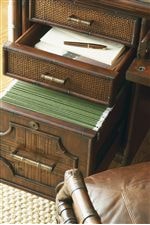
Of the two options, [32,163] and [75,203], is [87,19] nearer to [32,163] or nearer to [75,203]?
[32,163]

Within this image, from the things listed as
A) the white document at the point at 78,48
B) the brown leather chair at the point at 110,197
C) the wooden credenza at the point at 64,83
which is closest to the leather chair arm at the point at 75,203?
the brown leather chair at the point at 110,197

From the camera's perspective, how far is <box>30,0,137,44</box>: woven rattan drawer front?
1.36 meters

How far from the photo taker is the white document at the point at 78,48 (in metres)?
1.40

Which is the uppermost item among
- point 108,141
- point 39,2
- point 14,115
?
point 39,2

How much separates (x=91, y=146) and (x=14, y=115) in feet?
0.71

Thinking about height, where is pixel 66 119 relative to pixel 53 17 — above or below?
below

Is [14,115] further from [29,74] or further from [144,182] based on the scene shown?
[144,182]

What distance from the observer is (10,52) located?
1405 mm

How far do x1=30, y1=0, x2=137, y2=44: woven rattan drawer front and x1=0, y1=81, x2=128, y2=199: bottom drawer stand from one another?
0.60 ft

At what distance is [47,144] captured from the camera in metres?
1.43

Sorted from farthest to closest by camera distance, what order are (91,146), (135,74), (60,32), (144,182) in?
(60,32) < (91,146) < (135,74) < (144,182)

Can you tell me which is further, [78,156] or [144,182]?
[78,156]

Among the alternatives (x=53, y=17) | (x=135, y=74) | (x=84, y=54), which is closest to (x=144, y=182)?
(x=135, y=74)

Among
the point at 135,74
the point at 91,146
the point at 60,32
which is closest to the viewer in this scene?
the point at 135,74
